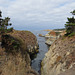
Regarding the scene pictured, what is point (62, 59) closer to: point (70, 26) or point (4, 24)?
point (70, 26)

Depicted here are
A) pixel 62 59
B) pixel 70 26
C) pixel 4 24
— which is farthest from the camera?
pixel 70 26

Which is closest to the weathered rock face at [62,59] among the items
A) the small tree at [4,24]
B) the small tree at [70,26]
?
the small tree at [70,26]

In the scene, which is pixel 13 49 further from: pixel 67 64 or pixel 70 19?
pixel 70 19

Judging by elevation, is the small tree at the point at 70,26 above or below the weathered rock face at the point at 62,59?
above

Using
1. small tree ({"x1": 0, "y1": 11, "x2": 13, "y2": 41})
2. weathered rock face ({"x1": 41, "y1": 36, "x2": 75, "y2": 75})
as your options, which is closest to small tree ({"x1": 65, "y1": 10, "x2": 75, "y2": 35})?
weathered rock face ({"x1": 41, "y1": 36, "x2": 75, "y2": 75})

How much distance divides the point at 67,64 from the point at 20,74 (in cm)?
536

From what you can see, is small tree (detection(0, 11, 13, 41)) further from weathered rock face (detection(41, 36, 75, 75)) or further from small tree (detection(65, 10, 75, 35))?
small tree (detection(65, 10, 75, 35))

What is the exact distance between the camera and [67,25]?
16.0 m

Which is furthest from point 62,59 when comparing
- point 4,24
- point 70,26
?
point 4,24

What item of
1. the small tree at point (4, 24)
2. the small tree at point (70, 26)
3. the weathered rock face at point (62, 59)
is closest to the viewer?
the weathered rock face at point (62, 59)

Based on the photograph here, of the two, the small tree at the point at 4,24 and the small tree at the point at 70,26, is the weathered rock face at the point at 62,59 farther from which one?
the small tree at the point at 4,24

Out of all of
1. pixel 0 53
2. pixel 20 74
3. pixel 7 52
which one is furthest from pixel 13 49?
pixel 20 74

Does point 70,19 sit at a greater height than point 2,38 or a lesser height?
greater

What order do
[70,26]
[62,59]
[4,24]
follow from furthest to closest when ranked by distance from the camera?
[70,26]
[4,24]
[62,59]
